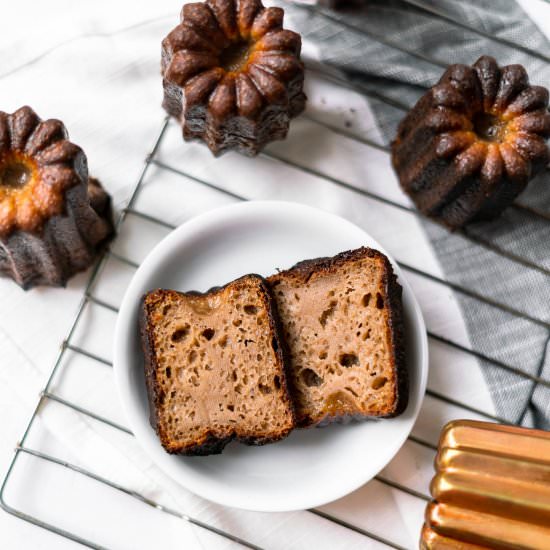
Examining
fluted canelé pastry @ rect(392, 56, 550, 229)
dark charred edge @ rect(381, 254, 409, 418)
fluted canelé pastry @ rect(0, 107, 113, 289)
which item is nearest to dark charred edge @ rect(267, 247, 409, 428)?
dark charred edge @ rect(381, 254, 409, 418)

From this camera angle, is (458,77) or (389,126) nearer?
(458,77)

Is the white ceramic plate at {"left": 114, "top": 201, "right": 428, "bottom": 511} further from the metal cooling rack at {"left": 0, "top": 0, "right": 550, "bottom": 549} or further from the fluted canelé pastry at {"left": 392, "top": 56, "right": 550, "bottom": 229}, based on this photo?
the fluted canelé pastry at {"left": 392, "top": 56, "right": 550, "bottom": 229}

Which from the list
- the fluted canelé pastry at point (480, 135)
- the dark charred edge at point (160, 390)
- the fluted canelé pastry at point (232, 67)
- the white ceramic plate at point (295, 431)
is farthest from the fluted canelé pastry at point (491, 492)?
the fluted canelé pastry at point (232, 67)

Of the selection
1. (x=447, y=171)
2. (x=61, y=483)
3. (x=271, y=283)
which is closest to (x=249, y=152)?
(x=271, y=283)

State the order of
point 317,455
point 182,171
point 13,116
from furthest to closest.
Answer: point 182,171
point 317,455
point 13,116

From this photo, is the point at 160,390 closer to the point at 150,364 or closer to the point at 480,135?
the point at 150,364

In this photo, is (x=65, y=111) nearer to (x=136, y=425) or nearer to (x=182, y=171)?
(x=182, y=171)

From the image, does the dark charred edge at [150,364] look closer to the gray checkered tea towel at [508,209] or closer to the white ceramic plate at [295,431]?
the white ceramic plate at [295,431]
